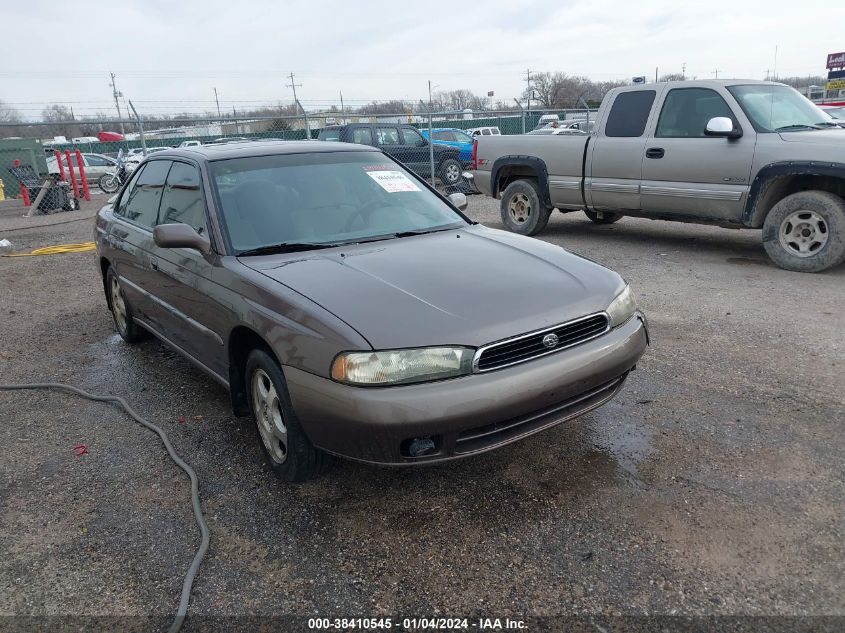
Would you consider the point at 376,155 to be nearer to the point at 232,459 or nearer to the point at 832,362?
the point at 232,459

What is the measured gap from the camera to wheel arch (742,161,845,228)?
19.8 feet

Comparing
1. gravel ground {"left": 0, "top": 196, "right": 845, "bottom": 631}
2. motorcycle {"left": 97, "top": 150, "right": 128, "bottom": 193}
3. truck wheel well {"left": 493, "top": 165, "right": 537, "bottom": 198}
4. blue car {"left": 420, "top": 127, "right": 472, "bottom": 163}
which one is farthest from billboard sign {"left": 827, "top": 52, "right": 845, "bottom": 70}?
gravel ground {"left": 0, "top": 196, "right": 845, "bottom": 631}

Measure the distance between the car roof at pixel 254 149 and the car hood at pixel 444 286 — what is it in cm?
91

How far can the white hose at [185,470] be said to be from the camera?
221 centimetres

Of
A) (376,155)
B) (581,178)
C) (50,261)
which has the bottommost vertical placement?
(50,261)

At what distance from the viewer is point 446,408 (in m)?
2.38

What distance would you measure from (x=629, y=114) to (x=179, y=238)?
6104 millimetres

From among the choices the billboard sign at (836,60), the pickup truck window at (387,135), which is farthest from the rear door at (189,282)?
the billboard sign at (836,60)

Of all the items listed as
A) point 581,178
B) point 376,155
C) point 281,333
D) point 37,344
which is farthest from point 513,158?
point 281,333

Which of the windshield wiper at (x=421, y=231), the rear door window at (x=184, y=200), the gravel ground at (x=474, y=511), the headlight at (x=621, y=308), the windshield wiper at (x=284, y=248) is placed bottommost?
the gravel ground at (x=474, y=511)

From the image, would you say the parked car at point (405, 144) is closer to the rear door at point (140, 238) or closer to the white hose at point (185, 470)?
the rear door at point (140, 238)

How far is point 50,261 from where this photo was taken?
897 cm

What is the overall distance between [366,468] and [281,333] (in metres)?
→ 0.87

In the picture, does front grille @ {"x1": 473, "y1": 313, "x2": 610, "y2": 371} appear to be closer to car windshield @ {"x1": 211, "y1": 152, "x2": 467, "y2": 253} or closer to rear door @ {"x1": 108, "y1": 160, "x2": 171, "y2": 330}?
car windshield @ {"x1": 211, "y1": 152, "x2": 467, "y2": 253}
